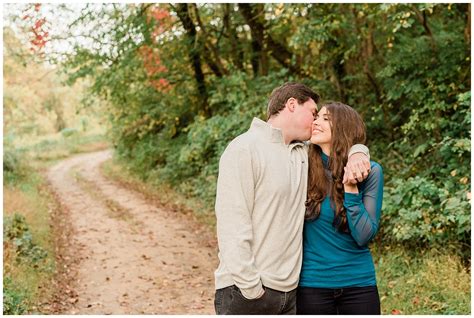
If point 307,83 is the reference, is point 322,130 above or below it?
above

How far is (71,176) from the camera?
66.8 feet

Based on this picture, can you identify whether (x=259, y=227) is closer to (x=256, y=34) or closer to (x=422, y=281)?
(x=422, y=281)

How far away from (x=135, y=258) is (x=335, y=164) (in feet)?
22.4

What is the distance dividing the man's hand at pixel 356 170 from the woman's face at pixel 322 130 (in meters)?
0.25

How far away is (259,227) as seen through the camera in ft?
8.91

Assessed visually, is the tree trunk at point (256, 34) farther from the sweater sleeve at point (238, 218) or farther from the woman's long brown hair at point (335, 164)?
the sweater sleeve at point (238, 218)

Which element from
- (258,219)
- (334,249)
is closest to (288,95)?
(258,219)

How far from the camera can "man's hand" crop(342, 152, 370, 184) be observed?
2680mm

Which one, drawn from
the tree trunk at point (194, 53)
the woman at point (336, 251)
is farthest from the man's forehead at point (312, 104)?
the tree trunk at point (194, 53)

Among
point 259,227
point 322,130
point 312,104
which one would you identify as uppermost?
point 312,104

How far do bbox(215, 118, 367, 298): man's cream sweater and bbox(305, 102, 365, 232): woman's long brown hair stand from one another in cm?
8

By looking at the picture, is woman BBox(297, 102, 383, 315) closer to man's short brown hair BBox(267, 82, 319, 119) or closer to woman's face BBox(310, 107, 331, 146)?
woman's face BBox(310, 107, 331, 146)

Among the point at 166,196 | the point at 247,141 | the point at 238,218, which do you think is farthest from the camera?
the point at 166,196

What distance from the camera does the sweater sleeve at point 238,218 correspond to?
8.62ft
